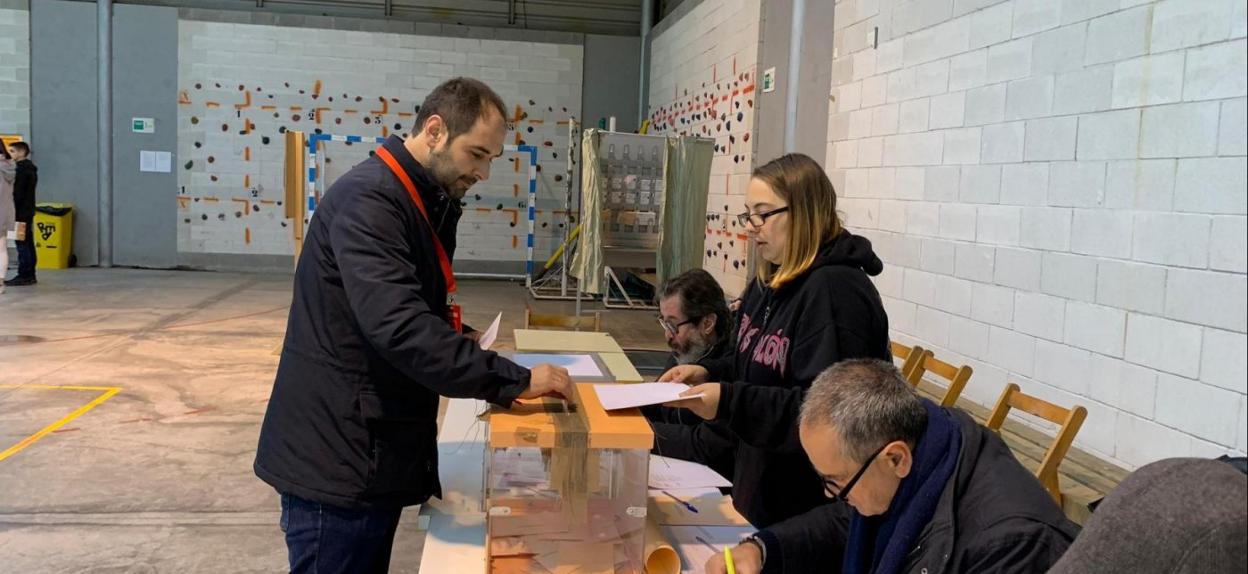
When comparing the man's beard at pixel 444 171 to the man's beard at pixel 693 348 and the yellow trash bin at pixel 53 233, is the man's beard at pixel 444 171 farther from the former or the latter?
the yellow trash bin at pixel 53 233

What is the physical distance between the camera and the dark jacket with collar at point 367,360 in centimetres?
167

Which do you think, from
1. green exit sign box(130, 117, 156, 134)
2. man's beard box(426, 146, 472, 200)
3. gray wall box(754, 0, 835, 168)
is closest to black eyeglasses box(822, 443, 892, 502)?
man's beard box(426, 146, 472, 200)

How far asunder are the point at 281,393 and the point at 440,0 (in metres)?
11.6

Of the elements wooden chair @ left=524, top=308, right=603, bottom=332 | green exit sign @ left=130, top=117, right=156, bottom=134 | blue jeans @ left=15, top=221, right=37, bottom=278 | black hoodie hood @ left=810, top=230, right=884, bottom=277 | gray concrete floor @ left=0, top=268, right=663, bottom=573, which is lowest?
gray concrete floor @ left=0, top=268, right=663, bottom=573

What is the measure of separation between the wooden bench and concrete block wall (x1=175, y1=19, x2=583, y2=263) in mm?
9579

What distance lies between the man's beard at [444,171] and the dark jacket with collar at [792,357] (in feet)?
2.35

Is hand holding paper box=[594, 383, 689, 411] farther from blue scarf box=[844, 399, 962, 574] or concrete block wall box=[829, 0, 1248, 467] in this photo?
concrete block wall box=[829, 0, 1248, 467]

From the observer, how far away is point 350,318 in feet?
5.84

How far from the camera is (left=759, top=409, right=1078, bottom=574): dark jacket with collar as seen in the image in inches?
51.8

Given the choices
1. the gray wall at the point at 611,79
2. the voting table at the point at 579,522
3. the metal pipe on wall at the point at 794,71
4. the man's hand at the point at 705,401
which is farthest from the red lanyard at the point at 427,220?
the gray wall at the point at 611,79

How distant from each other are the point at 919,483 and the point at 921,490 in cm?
2

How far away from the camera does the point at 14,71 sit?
1162 centimetres

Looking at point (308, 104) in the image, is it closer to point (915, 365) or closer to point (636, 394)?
point (915, 365)

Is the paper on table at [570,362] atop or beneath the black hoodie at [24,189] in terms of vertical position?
beneath
